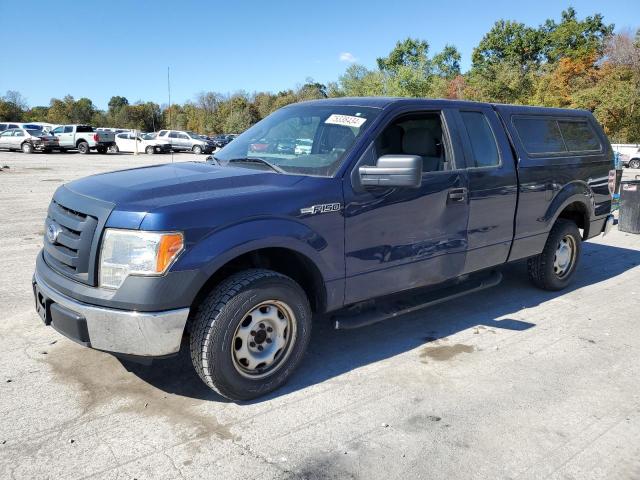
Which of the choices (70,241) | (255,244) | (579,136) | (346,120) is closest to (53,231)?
(70,241)

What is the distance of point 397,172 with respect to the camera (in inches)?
132

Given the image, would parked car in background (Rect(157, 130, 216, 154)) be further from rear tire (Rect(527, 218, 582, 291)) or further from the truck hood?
the truck hood

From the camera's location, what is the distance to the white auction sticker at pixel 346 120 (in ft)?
12.6

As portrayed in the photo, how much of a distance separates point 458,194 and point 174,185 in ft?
7.47

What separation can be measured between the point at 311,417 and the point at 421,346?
4.66 feet

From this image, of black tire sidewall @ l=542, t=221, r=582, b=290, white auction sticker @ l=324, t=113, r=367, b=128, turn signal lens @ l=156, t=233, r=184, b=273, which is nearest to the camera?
turn signal lens @ l=156, t=233, r=184, b=273

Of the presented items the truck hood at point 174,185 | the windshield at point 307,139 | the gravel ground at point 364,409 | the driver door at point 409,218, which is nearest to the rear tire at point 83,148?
the gravel ground at point 364,409

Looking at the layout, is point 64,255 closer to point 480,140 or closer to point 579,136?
point 480,140

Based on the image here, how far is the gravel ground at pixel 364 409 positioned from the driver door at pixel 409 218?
0.65 metres

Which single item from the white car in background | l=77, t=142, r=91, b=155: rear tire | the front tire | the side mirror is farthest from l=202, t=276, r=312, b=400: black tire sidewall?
l=77, t=142, r=91, b=155: rear tire

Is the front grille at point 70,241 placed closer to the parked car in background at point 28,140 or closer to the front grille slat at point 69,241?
the front grille slat at point 69,241

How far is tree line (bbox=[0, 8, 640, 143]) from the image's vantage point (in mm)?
26641

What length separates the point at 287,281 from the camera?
327cm

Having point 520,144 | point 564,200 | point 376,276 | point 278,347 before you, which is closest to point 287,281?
point 278,347
